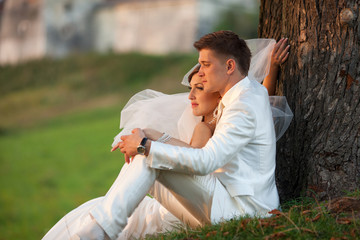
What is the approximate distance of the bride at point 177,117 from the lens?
3.62 metres

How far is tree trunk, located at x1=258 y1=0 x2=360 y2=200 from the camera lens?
11.4 feet

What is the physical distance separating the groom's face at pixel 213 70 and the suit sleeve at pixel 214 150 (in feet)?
0.98

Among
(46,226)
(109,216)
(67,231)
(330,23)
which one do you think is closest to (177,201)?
(109,216)

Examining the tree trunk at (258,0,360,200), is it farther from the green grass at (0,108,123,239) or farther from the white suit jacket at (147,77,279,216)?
the green grass at (0,108,123,239)

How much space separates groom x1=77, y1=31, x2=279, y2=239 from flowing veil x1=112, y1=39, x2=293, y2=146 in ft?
1.42

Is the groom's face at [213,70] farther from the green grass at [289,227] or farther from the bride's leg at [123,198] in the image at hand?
the green grass at [289,227]

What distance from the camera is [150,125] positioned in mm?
3811

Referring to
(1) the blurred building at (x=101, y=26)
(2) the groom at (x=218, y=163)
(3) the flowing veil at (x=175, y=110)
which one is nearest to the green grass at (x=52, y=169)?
(1) the blurred building at (x=101, y=26)

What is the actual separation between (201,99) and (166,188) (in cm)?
70

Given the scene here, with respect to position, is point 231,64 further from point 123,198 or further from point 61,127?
point 61,127

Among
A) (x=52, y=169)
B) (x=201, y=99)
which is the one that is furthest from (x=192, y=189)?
(x=52, y=169)

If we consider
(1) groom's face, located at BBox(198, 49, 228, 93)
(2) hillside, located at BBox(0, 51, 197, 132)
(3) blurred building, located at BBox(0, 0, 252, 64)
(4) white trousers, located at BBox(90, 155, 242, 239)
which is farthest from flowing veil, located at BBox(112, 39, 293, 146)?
(3) blurred building, located at BBox(0, 0, 252, 64)

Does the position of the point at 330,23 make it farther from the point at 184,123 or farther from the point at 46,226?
the point at 46,226

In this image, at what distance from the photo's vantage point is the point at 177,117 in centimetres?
388
